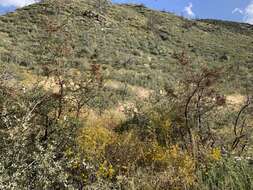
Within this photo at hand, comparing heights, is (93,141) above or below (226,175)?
below

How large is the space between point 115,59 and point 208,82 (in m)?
22.1

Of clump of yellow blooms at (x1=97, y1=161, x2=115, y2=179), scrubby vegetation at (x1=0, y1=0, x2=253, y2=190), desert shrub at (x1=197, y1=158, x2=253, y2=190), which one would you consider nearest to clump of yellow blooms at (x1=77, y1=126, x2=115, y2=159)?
scrubby vegetation at (x1=0, y1=0, x2=253, y2=190)

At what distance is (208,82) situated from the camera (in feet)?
26.6

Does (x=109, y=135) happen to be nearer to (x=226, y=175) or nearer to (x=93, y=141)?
(x=93, y=141)

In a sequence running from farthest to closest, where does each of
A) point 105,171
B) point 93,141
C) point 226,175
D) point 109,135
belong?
point 109,135 → point 93,141 → point 105,171 → point 226,175

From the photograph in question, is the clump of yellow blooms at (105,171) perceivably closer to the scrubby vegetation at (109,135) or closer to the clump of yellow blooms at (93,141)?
the scrubby vegetation at (109,135)

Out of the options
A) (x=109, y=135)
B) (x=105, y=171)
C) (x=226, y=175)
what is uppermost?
(x=226, y=175)

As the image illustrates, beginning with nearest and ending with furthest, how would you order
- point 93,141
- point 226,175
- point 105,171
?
point 226,175 < point 105,171 < point 93,141

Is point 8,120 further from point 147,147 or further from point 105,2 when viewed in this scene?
point 105,2

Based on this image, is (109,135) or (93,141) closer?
(93,141)

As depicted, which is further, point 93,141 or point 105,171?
point 93,141

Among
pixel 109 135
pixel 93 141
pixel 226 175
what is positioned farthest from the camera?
pixel 109 135

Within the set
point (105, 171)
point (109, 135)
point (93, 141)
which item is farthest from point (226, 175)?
point (109, 135)

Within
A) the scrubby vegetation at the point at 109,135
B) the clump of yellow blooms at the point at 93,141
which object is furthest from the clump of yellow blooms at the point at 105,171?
the clump of yellow blooms at the point at 93,141
